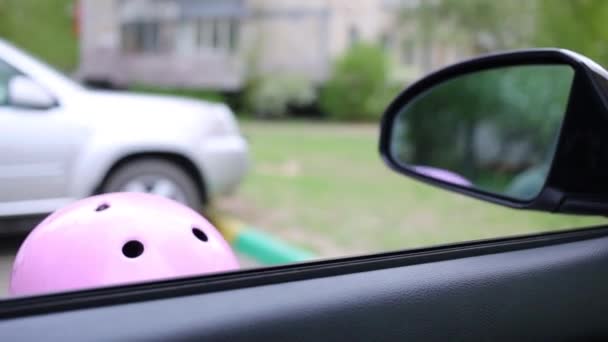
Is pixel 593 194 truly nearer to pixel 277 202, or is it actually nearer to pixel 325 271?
pixel 325 271

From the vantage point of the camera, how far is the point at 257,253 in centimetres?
334

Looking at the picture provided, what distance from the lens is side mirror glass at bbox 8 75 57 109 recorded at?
2579 mm

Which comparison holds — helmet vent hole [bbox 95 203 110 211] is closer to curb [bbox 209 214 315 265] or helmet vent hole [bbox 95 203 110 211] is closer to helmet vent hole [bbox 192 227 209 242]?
helmet vent hole [bbox 192 227 209 242]

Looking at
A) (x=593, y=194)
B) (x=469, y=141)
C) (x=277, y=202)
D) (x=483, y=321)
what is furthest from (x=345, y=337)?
(x=469, y=141)

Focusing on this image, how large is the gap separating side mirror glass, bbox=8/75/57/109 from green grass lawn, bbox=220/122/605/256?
1.44 metres

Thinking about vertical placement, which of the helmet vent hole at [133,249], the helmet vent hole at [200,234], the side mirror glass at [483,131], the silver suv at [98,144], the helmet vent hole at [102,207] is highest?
the helmet vent hole at [102,207]

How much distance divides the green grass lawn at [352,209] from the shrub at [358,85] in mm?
10795

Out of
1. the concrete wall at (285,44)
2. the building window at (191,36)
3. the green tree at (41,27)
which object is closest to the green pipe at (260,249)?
the green tree at (41,27)

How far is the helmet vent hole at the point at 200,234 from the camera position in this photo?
4.04 feet

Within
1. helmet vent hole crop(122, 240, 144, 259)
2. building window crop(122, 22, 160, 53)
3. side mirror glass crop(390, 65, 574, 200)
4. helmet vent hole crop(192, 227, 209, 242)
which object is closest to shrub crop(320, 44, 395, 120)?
building window crop(122, 22, 160, 53)

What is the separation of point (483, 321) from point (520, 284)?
0.11 metres

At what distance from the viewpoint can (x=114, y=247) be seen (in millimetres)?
1120

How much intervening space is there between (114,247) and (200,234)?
0.17 meters

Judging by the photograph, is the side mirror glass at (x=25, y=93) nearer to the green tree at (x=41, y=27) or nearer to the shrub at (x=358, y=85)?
the green tree at (x=41, y=27)
